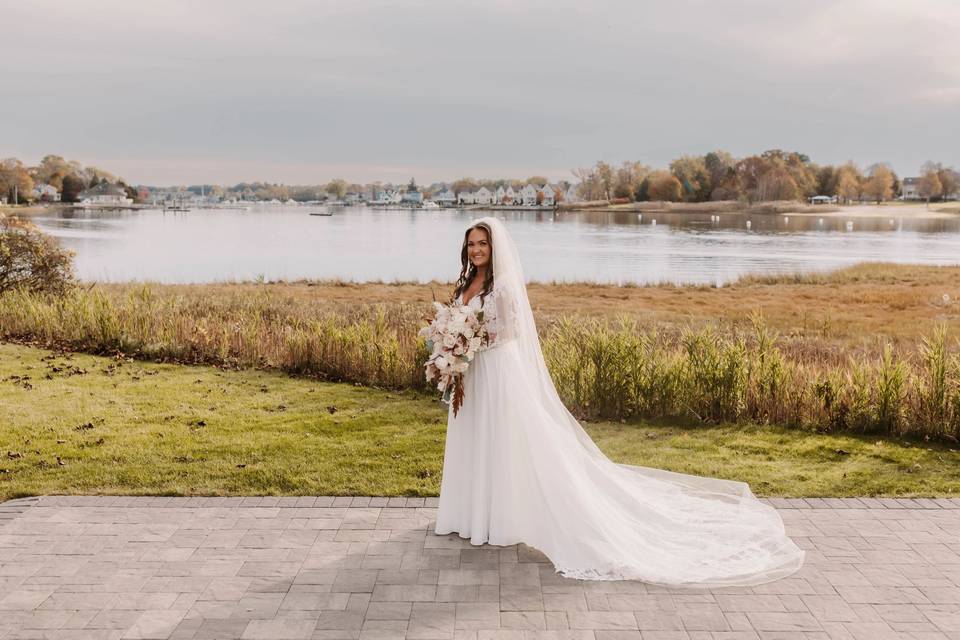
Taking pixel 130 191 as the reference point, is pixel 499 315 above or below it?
below

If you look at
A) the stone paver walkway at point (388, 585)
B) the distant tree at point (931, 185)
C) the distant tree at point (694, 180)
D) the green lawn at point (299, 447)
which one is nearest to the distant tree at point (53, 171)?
the distant tree at point (694, 180)

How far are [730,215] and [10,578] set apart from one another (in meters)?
112

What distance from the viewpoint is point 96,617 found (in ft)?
14.3

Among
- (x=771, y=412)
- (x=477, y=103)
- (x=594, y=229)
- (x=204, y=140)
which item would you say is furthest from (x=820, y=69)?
(x=771, y=412)

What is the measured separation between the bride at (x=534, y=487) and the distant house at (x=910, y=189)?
5060 inches

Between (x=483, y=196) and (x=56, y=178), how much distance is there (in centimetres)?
6977

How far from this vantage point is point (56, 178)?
10162 cm

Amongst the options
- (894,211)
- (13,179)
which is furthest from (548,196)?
(13,179)

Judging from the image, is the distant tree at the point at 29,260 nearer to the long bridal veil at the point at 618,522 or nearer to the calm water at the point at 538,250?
the calm water at the point at 538,250

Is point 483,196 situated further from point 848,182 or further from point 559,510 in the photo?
point 559,510

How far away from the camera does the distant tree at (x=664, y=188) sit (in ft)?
373

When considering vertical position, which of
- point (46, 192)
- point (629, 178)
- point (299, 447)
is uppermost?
point (629, 178)

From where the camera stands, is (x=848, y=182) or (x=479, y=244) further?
(x=848, y=182)

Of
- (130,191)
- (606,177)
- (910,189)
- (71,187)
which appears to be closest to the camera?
(71,187)
